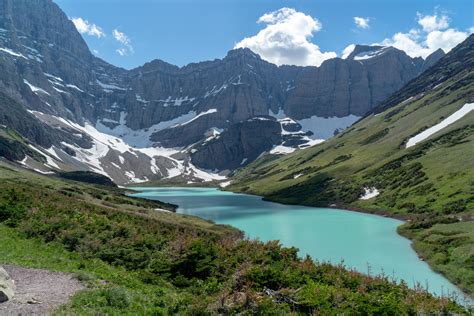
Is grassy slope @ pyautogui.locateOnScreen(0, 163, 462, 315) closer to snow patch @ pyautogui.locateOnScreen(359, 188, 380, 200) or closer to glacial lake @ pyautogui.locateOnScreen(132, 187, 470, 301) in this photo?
glacial lake @ pyautogui.locateOnScreen(132, 187, 470, 301)

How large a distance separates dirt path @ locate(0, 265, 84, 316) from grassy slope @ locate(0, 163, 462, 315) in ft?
2.32

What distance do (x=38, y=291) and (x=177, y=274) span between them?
9018 millimetres

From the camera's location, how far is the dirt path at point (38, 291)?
45.8 ft

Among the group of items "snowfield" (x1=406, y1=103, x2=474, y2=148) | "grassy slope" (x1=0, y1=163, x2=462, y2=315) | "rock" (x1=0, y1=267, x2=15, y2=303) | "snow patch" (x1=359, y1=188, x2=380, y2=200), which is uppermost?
"snowfield" (x1=406, y1=103, x2=474, y2=148)

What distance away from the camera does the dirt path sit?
14.0 meters

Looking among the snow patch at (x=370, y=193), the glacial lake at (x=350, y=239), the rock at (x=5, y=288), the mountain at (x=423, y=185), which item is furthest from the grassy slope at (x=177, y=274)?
the snow patch at (x=370, y=193)

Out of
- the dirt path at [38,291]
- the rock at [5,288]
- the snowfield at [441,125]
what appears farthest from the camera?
the snowfield at [441,125]

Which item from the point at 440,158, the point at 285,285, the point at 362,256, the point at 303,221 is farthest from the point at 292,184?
the point at 285,285

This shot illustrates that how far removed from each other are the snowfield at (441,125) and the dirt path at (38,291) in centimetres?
16043

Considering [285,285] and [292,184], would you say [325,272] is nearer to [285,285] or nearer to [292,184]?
[285,285]

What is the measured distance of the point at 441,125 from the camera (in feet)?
556

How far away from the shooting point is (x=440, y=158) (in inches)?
4555

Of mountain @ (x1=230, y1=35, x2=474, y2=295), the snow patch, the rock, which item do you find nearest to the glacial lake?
mountain @ (x1=230, y1=35, x2=474, y2=295)

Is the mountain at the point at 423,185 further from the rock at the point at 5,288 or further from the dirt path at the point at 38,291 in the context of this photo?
the rock at the point at 5,288
